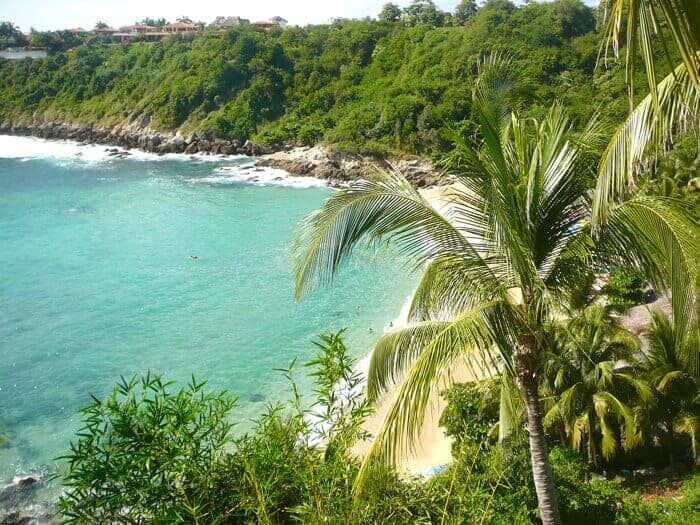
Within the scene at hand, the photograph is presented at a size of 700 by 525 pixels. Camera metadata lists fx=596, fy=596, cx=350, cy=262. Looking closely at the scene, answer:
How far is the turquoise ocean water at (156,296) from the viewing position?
14516mm

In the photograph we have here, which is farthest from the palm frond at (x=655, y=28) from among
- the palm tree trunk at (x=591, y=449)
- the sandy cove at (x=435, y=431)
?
the palm tree trunk at (x=591, y=449)

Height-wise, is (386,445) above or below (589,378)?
above

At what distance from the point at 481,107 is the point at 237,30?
52.5 meters

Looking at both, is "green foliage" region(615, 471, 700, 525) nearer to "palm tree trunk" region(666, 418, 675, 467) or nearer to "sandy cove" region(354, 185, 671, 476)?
"palm tree trunk" region(666, 418, 675, 467)

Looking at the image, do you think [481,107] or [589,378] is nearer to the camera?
[481,107]

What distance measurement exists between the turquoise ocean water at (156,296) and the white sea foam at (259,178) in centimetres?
22

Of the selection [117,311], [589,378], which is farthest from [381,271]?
[589,378]

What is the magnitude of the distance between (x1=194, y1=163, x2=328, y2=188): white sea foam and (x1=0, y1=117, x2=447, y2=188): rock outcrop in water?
76 centimetres

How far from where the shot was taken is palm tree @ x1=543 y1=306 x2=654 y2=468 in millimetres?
7797

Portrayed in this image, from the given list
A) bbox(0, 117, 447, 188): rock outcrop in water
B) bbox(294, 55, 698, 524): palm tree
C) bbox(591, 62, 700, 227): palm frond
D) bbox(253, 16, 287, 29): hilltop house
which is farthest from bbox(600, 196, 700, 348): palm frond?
bbox(253, 16, 287, 29): hilltop house

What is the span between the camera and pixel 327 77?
45500 millimetres

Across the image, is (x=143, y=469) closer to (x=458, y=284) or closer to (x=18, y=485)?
(x=458, y=284)

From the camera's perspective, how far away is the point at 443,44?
4041 cm

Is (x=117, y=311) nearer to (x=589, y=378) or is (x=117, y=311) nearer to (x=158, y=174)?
(x=589, y=378)
